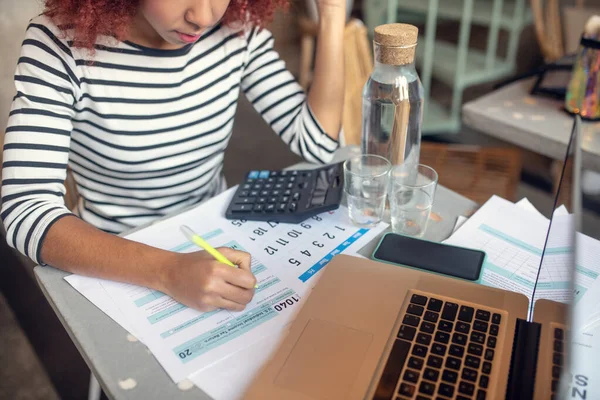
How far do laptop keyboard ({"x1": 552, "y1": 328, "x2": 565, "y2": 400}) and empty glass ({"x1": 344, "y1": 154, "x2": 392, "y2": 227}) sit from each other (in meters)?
0.42

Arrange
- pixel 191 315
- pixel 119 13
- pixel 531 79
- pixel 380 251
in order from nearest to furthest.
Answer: pixel 191 315, pixel 380 251, pixel 119 13, pixel 531 79

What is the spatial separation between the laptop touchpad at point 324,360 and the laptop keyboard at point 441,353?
4cm

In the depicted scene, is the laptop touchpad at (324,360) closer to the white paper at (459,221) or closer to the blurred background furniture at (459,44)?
the white paper at (459,221)

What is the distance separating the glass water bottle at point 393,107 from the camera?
873mm

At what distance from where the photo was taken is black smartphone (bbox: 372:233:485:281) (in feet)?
2.56

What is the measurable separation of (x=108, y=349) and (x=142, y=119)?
0.51 meters

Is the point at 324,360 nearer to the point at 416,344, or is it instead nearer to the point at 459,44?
the point at 416,344

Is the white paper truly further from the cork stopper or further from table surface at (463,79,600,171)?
table surface at (463,79,600,171)

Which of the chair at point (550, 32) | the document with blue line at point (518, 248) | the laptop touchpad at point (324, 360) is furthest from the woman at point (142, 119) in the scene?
the chair at point (550, 32)

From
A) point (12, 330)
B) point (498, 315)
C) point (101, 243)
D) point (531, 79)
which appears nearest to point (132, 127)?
point (101, 243)

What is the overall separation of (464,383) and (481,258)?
272 millimetres

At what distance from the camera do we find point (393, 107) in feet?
3.01

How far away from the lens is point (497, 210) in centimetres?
94

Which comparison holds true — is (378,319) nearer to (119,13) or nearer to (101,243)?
(101,243)
